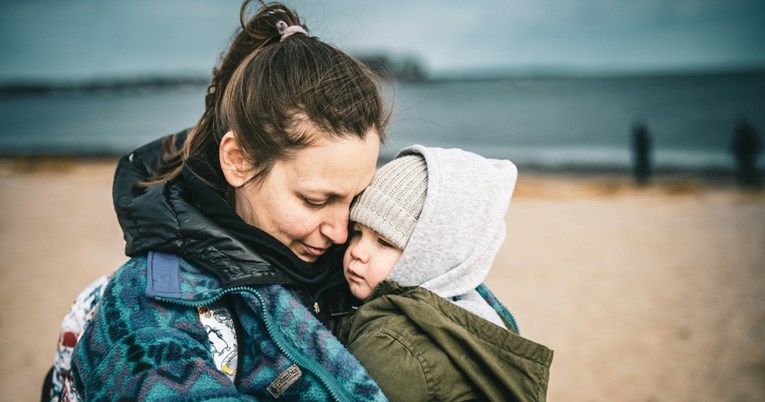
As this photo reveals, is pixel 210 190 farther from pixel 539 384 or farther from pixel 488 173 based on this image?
pixel 539 384

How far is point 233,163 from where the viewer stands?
207 cm

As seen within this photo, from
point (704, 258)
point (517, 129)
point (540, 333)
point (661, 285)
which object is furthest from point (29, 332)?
point (517, 129)

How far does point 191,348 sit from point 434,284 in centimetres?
89

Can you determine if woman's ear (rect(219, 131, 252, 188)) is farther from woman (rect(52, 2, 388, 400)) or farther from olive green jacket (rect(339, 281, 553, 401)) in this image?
olive green jacket (rect(339, 281, 553, 401))

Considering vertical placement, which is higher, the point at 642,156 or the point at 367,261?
the point at 642,156

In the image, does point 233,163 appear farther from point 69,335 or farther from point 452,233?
point 69,335

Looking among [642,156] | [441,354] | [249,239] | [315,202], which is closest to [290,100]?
[315,202]

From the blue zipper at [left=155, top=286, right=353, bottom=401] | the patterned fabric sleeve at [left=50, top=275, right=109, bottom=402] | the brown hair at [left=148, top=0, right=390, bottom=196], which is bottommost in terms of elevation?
the patterned fabric sleeve at [left=50, top=275, right=109, bottom=402]

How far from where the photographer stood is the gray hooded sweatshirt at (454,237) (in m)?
2.21

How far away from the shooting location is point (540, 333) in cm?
703

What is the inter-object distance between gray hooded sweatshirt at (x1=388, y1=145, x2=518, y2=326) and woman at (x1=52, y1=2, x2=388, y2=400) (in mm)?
264

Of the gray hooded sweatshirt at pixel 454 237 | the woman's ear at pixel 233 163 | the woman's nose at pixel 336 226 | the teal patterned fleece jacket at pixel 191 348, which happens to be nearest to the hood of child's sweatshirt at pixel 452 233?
the gray hooded sweatshirt at pixel 454 237

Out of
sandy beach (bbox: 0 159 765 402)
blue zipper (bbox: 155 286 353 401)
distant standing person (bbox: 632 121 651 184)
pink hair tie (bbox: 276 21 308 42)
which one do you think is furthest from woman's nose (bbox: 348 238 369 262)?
distant standing person (bbox: 632 121 651 184)

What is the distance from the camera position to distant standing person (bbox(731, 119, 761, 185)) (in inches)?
683
